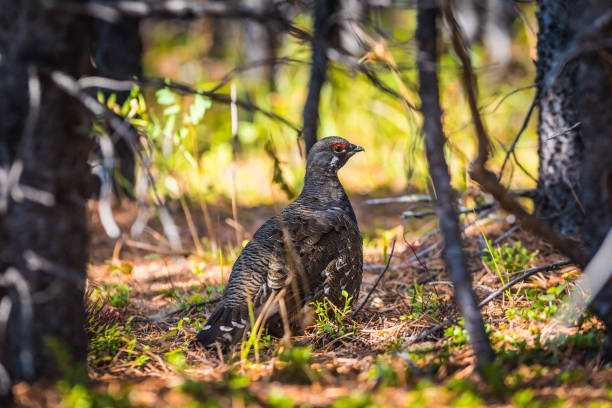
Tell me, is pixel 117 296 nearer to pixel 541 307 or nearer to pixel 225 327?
pixel 225 327

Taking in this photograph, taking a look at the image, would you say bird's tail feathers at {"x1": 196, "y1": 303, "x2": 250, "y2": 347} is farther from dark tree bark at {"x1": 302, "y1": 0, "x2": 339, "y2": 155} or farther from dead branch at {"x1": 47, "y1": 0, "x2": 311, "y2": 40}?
dark tree bark at {"x1": 302, "y1": 0, "x2": 339, "y2": 155}

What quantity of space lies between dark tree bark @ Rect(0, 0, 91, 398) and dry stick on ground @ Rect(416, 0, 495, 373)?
5.05ft

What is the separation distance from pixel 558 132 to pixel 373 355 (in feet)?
8.34

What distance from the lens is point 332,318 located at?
4.01 meters

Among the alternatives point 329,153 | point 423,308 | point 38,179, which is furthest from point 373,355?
point 329,153

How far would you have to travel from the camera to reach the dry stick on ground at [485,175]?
7.17 ft

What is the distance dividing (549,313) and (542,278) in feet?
3.46

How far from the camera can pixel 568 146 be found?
174 inches

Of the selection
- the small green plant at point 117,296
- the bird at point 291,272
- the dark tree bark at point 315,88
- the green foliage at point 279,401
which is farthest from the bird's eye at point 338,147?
the green foliage at point 279,401

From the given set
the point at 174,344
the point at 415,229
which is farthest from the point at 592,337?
the point at 415,229

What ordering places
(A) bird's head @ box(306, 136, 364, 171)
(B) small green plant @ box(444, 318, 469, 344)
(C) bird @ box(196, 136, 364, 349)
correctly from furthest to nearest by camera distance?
(A) bird's head @ box(306, 136, 364, 171) < (C) bird @ box(196, 136, 364, 349) < (B) small green plant @ box(444, 318, 469, 344)

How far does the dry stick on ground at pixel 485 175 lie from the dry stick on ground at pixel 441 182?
14 centimetres

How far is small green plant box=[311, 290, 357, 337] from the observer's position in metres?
3.61

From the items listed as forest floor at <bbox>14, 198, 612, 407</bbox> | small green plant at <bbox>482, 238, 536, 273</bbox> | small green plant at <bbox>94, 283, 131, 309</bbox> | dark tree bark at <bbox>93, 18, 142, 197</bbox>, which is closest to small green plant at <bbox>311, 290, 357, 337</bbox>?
forest floor at <bbox>14, 198, 612, 407</bbox>
